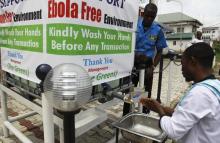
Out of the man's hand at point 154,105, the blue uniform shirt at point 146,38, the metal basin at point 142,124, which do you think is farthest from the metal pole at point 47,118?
the blue uniform shirt at point 146,38

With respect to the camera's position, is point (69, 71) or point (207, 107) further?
point (207, 107)

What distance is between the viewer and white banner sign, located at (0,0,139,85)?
1.67 meters

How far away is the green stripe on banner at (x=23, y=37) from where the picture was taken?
1854 mm

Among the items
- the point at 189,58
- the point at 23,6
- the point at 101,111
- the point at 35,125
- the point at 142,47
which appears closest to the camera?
the point at 189,58

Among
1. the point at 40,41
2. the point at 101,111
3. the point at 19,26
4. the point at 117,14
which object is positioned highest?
the point at 117,14

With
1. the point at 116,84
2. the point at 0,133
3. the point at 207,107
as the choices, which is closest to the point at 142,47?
the point at 116,84

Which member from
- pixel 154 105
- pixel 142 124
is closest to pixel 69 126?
pixel 154 105

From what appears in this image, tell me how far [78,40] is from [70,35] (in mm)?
87

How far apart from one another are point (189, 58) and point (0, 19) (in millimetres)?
2038

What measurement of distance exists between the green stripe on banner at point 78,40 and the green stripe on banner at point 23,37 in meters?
0.18

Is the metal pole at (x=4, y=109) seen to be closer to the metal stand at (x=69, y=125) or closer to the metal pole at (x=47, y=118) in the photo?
the metal pole at (x=47, y=118)

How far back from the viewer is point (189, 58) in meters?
1.72

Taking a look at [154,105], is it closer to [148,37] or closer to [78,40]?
[78,40]

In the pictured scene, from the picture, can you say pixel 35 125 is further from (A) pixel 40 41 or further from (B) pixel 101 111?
(A) pixel 40 41
